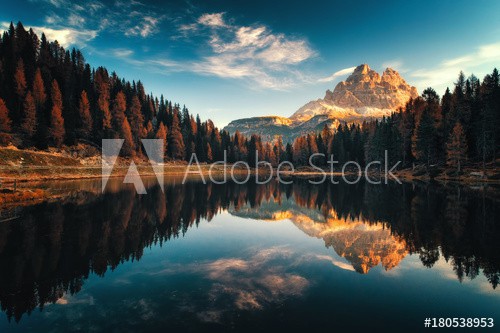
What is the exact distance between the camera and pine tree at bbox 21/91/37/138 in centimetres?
7000

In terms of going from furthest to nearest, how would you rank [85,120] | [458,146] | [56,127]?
[85,120]
[56,127]
[458,146]

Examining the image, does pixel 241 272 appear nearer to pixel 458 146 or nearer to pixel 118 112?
pixel 458 146

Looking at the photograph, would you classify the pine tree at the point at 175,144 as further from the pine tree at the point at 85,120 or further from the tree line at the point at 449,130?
the tree line at the point at 449,130

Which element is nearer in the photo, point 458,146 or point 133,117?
point 458,146

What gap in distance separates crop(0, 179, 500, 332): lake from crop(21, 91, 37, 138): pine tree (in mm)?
55919

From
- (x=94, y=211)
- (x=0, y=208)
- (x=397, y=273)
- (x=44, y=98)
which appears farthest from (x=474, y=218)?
(x=44, y=98)

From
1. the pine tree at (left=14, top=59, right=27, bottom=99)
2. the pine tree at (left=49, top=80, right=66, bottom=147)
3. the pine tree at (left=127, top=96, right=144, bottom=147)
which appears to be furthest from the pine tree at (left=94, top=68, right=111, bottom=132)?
the pine tree at (left=14, top=59, right=27, bottom=99)

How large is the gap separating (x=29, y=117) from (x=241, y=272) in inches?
3195

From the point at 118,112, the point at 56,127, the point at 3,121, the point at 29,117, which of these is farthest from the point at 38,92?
the point at 118,112

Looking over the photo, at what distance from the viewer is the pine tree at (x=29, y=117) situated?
230 ft

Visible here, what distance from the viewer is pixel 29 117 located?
70.8m

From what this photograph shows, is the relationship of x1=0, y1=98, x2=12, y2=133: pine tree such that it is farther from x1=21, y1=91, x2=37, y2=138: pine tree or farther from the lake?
the lake

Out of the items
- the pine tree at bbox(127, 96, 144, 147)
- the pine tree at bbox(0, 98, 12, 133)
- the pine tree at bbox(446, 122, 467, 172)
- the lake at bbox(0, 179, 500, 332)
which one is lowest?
the lake at bbox(0, 179, 500, 332)

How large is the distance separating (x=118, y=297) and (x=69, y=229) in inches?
473
